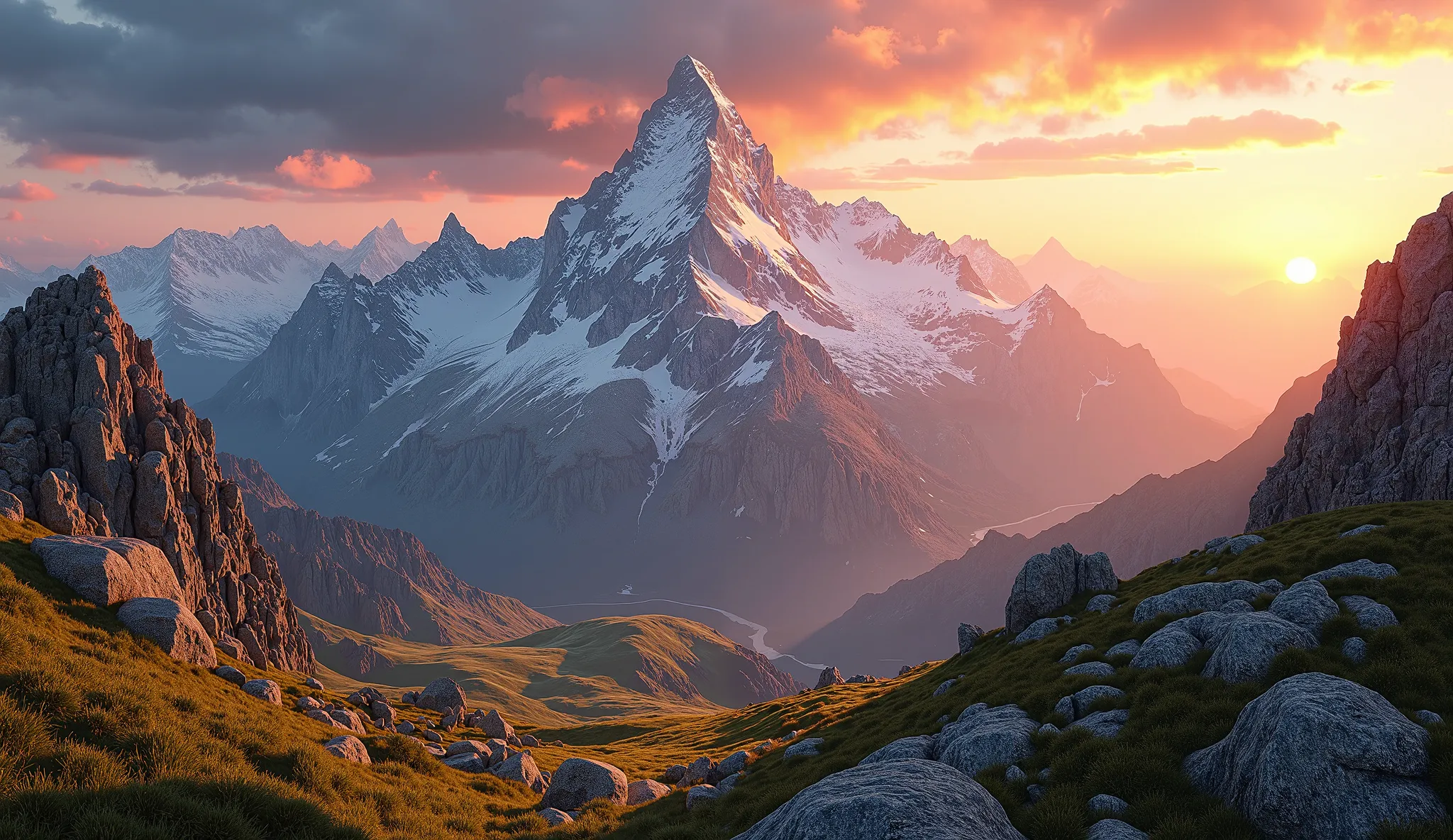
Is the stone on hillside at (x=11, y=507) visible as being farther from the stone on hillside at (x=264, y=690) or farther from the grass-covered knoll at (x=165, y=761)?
the stone on hillside at (x=264, y=690)

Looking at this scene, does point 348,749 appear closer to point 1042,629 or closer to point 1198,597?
point 1198,597

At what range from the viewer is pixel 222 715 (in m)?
27.2

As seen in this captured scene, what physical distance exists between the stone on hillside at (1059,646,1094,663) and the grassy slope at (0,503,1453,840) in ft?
3.17

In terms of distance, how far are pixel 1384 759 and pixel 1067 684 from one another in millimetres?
14382

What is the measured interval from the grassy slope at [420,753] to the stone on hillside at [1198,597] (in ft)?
4.85

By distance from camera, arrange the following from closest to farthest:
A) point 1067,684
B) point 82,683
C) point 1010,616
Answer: point 82,683 → point 1067,684 → point 1010,616

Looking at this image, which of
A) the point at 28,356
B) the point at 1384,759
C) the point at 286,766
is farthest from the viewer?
the point at 28,356

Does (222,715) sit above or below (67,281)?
below

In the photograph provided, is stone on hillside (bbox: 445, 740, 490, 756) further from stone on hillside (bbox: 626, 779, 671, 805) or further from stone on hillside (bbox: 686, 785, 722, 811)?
stone on hillside (bbox: 686, 785, 722, 811)

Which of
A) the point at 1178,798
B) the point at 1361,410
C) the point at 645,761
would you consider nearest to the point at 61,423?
the point at 645,761

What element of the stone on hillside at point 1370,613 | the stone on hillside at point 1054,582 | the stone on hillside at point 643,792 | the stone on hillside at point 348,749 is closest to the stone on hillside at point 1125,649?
the stone on hillside at point 1370,613

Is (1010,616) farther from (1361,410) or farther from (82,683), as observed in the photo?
(1361,410)

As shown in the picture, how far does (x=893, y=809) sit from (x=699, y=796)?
1996 cm

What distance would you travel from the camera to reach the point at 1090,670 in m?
33.1
